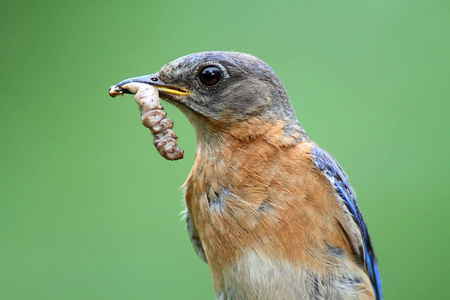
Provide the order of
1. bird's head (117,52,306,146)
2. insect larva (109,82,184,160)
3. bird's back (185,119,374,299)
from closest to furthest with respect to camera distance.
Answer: insect larva (109,82,184,160) < bird's back (185,119,374,299) < bird's head (117,52,306,146)

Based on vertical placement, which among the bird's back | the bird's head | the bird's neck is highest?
the bird's head

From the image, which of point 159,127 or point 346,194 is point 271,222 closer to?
point 346,194

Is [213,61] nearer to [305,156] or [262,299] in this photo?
[305,156]

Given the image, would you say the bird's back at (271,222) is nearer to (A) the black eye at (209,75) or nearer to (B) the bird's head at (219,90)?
(B) the bird's head at (219,90)

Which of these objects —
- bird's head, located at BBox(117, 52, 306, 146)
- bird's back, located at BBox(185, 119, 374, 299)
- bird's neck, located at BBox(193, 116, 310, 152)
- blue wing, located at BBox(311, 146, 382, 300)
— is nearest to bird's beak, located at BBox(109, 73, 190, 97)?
bird's head, located at BBox(117, 52, 306, 146)

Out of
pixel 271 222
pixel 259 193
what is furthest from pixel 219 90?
pixel 271 222

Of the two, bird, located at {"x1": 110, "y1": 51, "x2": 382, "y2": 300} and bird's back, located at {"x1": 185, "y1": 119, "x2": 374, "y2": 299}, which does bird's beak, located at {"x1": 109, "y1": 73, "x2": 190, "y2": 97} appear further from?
bird's back, located at {"x1": 185, "y1": 119, "x2": 374, "y2": 299}
